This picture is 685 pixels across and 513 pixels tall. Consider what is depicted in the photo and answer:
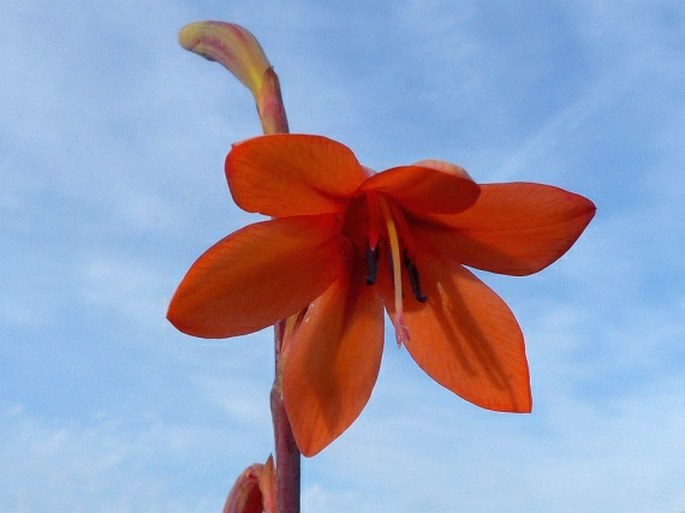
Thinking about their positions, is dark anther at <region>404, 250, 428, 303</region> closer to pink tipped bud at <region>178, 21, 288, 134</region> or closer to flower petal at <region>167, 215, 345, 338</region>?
flower petal at <region>167, 215, 345, 338</region>

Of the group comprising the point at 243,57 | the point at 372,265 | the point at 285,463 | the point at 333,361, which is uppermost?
the point at 243,57

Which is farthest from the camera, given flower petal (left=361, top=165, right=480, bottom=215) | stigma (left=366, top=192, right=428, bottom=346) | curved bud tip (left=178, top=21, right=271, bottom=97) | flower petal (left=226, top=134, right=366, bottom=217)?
curved bud tip (left=178, top=21, right=271, bottom=97)

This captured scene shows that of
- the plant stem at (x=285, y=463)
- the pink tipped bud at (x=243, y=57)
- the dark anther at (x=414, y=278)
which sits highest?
the pink tipped bud at (x=243, y=57)

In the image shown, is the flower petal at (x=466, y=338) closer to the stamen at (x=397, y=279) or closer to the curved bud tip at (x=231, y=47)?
the stamen at (x=397, y=279)

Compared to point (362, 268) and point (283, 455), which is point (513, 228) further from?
point (283, 455)

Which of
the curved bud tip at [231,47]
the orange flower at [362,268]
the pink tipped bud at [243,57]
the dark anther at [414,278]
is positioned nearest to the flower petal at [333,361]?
the orange flower at [362,268]

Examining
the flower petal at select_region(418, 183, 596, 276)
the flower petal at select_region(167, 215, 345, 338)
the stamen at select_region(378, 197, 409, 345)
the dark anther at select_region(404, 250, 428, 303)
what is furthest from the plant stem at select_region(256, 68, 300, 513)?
the flower petal at select_region(418, 183, 596, 276)

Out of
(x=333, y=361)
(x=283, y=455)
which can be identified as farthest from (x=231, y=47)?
(x=283, y=455)
